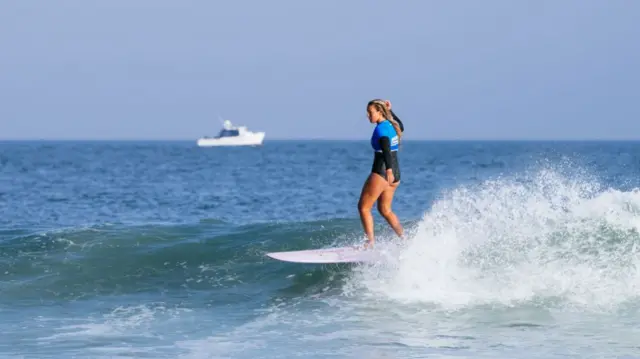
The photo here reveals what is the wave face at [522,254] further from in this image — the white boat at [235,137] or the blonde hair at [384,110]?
the white boat at [235,137]

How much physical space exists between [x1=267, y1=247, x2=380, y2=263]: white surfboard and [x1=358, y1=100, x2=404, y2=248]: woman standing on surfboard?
0.59 metres

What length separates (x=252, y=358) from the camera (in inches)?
338

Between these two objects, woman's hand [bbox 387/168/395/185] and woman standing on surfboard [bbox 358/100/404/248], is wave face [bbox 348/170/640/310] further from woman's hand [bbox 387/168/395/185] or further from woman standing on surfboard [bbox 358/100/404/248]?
woman's hand [bbox 387/168/395/185]


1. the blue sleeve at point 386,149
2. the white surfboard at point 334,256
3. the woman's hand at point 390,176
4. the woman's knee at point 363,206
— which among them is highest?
the blue sleeve at point 386,149

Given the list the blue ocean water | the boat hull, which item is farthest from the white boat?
the blue ocean water

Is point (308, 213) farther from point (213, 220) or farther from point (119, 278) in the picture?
point (119, 278)

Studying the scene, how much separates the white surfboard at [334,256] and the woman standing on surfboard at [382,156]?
0.59 metres

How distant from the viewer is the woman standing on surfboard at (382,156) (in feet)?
35.8

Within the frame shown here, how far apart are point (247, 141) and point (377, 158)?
119 meters

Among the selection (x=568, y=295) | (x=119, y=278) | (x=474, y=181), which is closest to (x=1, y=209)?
(x=119, y=278)

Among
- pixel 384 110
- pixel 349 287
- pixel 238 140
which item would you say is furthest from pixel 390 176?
pixel 238 140

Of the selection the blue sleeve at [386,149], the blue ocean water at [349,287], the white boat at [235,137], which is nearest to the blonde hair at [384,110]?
the blue sleeve at [386,149]

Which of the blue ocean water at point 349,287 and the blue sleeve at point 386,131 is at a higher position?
the blue sleeve at point 386,131

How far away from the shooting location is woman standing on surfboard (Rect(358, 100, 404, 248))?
10898 mm
